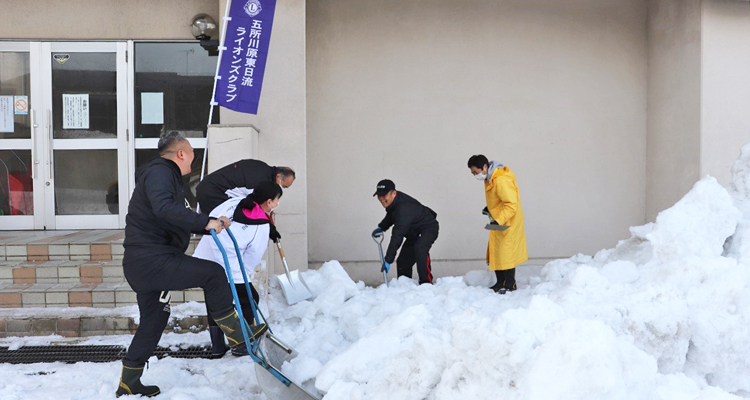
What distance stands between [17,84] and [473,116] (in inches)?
225

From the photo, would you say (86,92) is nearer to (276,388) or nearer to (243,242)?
(243,242)

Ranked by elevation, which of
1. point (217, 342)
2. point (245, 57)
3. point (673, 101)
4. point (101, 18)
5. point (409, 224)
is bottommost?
point (217, 342)

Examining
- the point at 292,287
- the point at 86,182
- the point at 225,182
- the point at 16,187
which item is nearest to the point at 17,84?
the point at 16,187

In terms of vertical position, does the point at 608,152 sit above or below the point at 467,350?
above

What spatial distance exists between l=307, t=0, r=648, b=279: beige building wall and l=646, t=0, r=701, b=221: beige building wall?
176 millimetres

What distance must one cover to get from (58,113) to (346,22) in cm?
374

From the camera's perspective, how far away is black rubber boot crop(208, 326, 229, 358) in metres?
4.21

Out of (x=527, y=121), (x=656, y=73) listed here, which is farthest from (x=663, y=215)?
(x=656, y=73)

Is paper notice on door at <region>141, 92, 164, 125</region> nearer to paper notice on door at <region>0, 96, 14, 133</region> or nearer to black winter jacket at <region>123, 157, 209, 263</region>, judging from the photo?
paper notice on door at <region>0, 96, 14, 133</region>

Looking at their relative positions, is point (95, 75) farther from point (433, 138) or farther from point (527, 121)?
point (527, 121)

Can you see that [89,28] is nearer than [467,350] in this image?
No

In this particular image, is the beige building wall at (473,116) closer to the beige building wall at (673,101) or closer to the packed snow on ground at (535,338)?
the beige building wall at (673,101)

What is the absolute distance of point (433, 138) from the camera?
25.2 feet

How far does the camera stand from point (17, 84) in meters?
7.26
